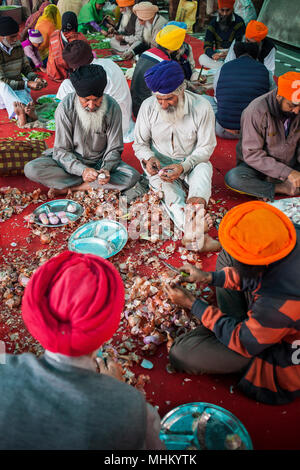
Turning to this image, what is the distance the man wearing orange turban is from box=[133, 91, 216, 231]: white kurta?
1.27 metres

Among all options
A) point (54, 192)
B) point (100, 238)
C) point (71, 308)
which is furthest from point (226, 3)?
point (71, 308)

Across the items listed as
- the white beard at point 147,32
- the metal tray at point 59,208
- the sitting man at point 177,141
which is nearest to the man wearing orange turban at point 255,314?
the sitting man at point 177,141

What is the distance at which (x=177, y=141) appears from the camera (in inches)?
148

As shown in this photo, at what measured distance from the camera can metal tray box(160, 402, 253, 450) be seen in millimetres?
1911

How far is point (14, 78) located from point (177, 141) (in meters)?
3.92

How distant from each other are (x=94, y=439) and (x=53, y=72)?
21.6 feet

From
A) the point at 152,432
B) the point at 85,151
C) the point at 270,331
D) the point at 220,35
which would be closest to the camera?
the point at 152,432

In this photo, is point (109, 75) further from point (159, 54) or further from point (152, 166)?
point (152, 166)

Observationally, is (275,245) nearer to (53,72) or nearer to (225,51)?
(53,72)

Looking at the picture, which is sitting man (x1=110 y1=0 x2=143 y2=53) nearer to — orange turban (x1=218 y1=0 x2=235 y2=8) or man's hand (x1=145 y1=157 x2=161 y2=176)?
orange turban (x1=218 y1=0 x2=235 y2=8)

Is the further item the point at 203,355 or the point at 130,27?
the point at 130,27

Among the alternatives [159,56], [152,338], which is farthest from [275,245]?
[159,56]

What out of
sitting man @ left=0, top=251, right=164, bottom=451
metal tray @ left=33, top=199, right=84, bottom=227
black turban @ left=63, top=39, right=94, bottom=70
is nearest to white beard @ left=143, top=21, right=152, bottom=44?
black turban @ left=63, top=39, right=94, bottom=70

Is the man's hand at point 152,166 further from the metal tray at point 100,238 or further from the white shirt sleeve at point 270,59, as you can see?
the white shirt sleeve at point 270,59
